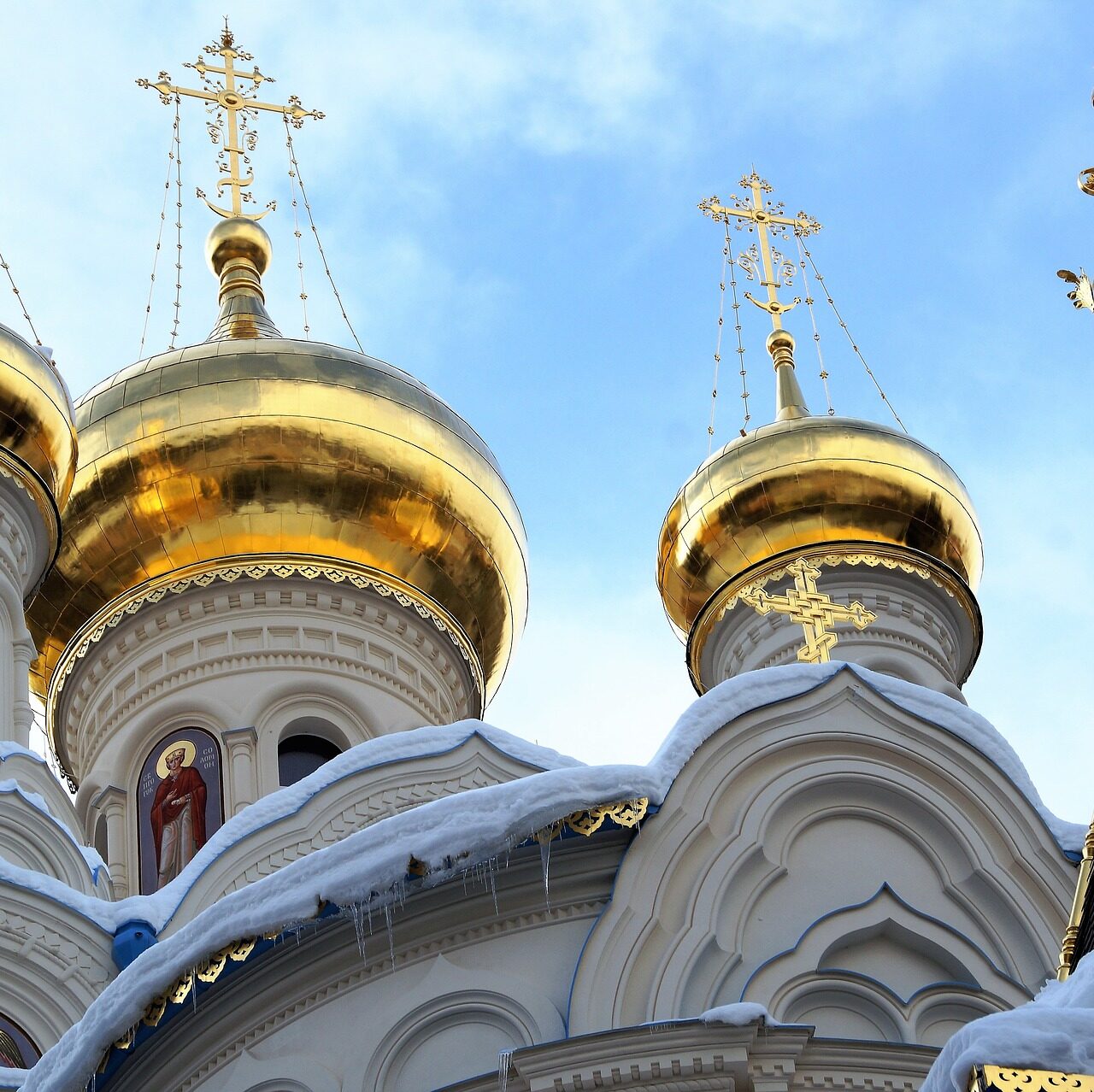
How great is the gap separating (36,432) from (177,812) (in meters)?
1.85

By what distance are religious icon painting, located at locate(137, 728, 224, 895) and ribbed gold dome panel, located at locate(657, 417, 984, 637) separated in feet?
8.90

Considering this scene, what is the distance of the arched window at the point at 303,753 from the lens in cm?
1117

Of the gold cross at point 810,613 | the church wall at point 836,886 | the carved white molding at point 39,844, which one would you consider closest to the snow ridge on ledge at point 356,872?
the church wall at point 836,886

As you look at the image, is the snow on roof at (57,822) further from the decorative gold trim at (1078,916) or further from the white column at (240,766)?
the decorative gold trim at (1078,916)

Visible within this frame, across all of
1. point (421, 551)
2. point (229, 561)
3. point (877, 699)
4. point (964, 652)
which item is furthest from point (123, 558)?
point (877, 699)

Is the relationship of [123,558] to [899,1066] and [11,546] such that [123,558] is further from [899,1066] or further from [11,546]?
[899,1066]

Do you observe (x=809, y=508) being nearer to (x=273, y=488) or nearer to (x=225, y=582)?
(x=273, y=488)

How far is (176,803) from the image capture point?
10664 millimetres

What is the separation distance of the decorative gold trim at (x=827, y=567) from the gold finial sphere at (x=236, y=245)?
12.0ft

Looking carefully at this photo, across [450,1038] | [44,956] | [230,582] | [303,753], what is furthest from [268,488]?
[450,1038]

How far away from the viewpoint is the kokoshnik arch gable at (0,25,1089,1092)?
569 centimetres

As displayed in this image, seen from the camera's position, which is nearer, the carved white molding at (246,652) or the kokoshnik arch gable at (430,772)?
the kokoshnik arch gable at (430,772)

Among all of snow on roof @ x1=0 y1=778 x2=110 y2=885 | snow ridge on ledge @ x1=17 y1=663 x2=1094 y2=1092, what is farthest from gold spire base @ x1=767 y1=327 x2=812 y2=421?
snow ridge on ledge @ x1=17 y1=663 x2=1094 y2=1092

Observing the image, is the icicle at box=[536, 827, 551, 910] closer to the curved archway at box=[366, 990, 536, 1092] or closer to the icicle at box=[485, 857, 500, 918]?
the icicle at box=[485, 857, 500, 918]
